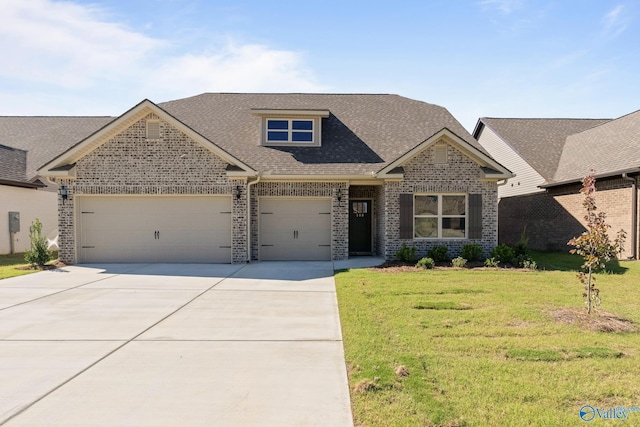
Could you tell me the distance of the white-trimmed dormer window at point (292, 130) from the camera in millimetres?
15969

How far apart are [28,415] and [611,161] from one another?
748 inches

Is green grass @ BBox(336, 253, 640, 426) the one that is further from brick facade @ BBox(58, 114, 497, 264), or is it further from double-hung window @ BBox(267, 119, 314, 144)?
double-hung window @ BBox(267, 119, 314, 144)

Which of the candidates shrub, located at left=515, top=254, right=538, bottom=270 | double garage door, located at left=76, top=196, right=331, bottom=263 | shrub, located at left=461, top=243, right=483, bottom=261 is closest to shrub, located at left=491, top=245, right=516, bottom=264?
shrub, located at left=515, top=254, right=538, bottom=270

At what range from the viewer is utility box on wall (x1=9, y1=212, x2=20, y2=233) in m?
17.2

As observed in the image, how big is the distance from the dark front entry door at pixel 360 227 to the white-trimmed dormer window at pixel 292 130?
9.42 feet

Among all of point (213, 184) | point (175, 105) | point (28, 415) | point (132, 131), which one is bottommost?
point (28, 415)

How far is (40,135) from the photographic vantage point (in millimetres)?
22641

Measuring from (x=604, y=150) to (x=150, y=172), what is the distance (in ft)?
59.1

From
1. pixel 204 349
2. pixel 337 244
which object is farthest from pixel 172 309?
pixel 337 244

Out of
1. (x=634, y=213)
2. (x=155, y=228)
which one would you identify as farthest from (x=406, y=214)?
(x=155, y=228)

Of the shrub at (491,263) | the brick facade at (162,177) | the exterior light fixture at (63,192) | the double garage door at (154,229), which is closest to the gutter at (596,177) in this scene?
the shrub at (491,263)

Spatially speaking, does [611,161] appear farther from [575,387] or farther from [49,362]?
[49,362]

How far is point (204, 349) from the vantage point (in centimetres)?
564

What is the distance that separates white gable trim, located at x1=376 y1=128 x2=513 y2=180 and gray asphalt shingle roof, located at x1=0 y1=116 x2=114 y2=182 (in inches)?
624
